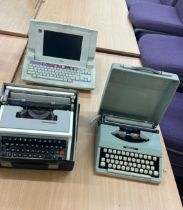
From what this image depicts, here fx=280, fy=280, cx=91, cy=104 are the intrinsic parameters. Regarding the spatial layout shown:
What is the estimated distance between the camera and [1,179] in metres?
0.92

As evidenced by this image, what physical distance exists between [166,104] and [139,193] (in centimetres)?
34

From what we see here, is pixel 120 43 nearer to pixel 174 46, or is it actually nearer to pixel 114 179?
pixel 174 46

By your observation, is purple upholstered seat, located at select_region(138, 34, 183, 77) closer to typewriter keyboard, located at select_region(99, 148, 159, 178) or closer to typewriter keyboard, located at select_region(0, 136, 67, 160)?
typewriter keyboard, located at select_region(99, 148, 159, 178)

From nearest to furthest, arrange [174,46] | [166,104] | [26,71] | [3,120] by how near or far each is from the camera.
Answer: [3,120] < [166,104] < [26,71] < [174,46]

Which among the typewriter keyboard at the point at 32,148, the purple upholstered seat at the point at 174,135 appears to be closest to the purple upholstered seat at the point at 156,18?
the purple upholstered seat at the point at 174,135

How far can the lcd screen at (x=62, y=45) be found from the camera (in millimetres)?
1260

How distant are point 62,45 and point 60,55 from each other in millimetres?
54

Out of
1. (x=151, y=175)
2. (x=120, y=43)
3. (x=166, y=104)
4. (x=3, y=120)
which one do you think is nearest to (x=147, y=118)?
(x=166, y=104)

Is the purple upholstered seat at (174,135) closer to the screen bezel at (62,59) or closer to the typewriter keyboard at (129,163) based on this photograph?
the typewriter keyboard at (129,163)

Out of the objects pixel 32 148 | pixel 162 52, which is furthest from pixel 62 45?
pixel 162 52

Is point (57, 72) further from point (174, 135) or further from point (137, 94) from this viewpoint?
point (174, 135)

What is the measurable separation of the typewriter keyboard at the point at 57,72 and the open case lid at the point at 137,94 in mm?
270

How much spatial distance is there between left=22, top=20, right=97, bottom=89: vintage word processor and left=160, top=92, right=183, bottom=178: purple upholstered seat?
47 centimetres

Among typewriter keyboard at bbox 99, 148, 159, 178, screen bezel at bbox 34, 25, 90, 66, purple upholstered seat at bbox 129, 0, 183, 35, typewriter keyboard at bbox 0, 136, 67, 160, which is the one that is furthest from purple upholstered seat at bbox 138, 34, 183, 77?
typewriter keyboard at bbox 0, 136, 67, 160
